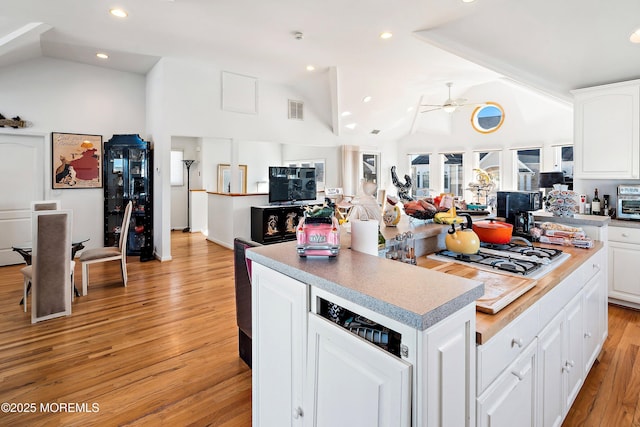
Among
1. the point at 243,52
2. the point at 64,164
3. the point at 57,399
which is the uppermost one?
the point at 243,52

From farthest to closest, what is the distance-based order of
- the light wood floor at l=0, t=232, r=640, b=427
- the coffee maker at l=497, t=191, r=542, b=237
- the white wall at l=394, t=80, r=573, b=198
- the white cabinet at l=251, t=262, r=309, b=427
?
1. the white wall at l=394, t=80, r=573, b=198
2. the coffee maker at l=497, t=191, r=542, b=237
3. the light wood floor at l=0, t=232, r=640, b=427
4. the white cabinet at l=251, t=262, r=309, b=427

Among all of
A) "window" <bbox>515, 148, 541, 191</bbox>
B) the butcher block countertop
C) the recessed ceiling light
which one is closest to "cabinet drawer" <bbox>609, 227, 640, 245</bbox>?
the butcher block countertop

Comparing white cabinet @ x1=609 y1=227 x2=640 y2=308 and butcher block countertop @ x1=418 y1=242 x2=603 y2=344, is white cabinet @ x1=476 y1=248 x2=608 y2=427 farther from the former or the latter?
white cabinet @ x1=609 y1=227 x2=640 y2=308

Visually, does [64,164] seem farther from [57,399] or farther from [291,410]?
[291,410]

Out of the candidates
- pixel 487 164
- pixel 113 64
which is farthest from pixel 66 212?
pixel 487 164

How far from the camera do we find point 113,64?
17.9 ft

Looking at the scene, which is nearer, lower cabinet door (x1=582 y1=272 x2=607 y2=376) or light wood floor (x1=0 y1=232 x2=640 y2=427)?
light wood floor (x1=0 y1=232 x2=640 y2=427)

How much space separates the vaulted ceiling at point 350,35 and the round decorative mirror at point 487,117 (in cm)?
305

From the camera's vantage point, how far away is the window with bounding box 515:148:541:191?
24.9ft

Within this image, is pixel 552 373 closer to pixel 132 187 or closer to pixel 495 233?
pixel 495 233

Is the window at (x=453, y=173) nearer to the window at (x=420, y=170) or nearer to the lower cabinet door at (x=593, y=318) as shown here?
the window at (x=420, y=170)

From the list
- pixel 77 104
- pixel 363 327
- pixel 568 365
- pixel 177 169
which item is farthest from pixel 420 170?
pixel 363 327

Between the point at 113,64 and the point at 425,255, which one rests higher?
the point at 113,64

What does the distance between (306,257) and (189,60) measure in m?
5.23
